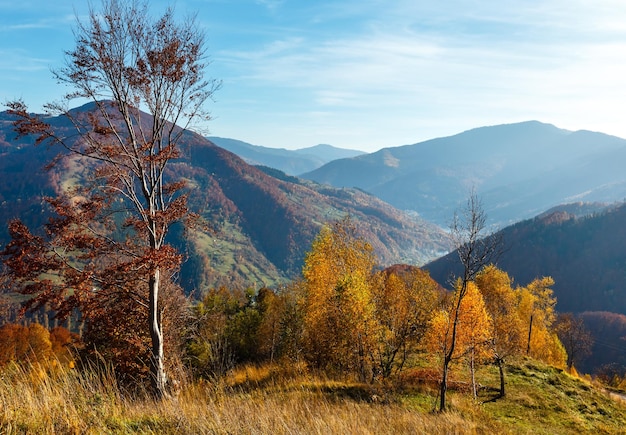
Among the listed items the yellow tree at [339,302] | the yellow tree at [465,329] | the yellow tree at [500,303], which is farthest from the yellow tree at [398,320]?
the yellow tree at [500,303]

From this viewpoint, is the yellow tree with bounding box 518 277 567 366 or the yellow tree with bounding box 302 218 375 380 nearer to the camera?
the yellow tree with bounding box 302 218 375 380

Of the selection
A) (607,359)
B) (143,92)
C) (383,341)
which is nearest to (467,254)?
(383,341)

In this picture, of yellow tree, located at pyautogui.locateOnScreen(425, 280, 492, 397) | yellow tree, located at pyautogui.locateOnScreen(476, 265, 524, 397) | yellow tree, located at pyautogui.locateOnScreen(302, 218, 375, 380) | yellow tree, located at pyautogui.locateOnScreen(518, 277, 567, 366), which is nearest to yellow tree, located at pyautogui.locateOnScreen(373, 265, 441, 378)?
yellow tree, located at pyautogui.locateOnScreen(302, 218, 375, 380)

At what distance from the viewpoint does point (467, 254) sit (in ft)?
57.3

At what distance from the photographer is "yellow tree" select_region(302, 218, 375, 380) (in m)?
22.9

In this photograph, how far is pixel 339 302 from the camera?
76.6ft

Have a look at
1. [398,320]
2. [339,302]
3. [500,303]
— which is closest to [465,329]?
[398,320]

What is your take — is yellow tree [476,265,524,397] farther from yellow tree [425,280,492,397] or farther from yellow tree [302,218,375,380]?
yellow tree [302,218,375,380]

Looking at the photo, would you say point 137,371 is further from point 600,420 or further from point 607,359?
point 607,359

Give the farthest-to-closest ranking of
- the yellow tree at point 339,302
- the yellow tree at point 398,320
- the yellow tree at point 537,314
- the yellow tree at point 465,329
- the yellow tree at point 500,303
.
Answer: the yellow tree at point 537,314 → the yellow tree at point 500,303 → the yellow tree at point 398,320 → the yellow tree at point 465,329 → the yellow tree at point 339,302

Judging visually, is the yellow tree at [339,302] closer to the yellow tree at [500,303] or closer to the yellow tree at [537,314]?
the yellow tree at [500,303]

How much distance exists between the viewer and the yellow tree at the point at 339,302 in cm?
2291

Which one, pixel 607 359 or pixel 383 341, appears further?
pixel 607 359

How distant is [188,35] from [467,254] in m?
14.6
